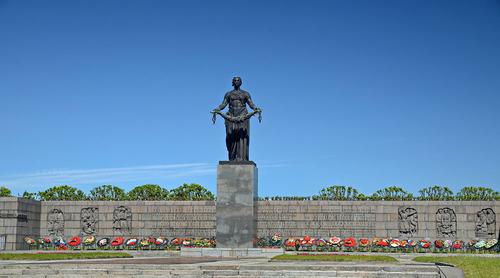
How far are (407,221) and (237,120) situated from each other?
393 inches

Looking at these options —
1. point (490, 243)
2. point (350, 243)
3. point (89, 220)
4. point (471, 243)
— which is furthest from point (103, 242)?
point (490, 243)

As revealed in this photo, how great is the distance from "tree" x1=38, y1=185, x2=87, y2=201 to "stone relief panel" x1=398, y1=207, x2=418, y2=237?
49.7ft

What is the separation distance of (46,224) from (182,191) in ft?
23.9

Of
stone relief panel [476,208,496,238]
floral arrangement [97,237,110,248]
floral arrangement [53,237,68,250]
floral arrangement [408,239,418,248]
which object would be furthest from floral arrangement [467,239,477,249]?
floral arrangement [53,237,68,250]

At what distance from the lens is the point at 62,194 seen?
3425 centimetres

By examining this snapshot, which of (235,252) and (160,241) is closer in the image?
(235,252)

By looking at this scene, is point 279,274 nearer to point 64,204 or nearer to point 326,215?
point 326,215

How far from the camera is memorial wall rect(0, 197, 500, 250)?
28.1 m

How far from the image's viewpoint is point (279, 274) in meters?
13.3

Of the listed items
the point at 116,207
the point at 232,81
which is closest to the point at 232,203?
the point at 232,81

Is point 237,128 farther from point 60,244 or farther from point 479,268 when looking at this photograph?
point 479,268

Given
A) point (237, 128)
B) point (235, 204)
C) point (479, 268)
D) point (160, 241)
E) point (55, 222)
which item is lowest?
point (160, 241)

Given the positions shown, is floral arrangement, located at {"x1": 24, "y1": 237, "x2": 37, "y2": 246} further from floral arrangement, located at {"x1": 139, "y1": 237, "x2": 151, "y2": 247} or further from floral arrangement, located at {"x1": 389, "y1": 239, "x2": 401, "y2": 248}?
floral arrangement, located at {"x1": 389, "y1": 239, "x2": 401, "y2": 248}

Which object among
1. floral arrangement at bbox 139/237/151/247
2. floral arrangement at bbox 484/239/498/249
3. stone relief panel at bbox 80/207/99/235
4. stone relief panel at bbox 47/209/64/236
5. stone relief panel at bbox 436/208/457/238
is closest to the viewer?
floral arrangement at bbox 484/239/498/249
